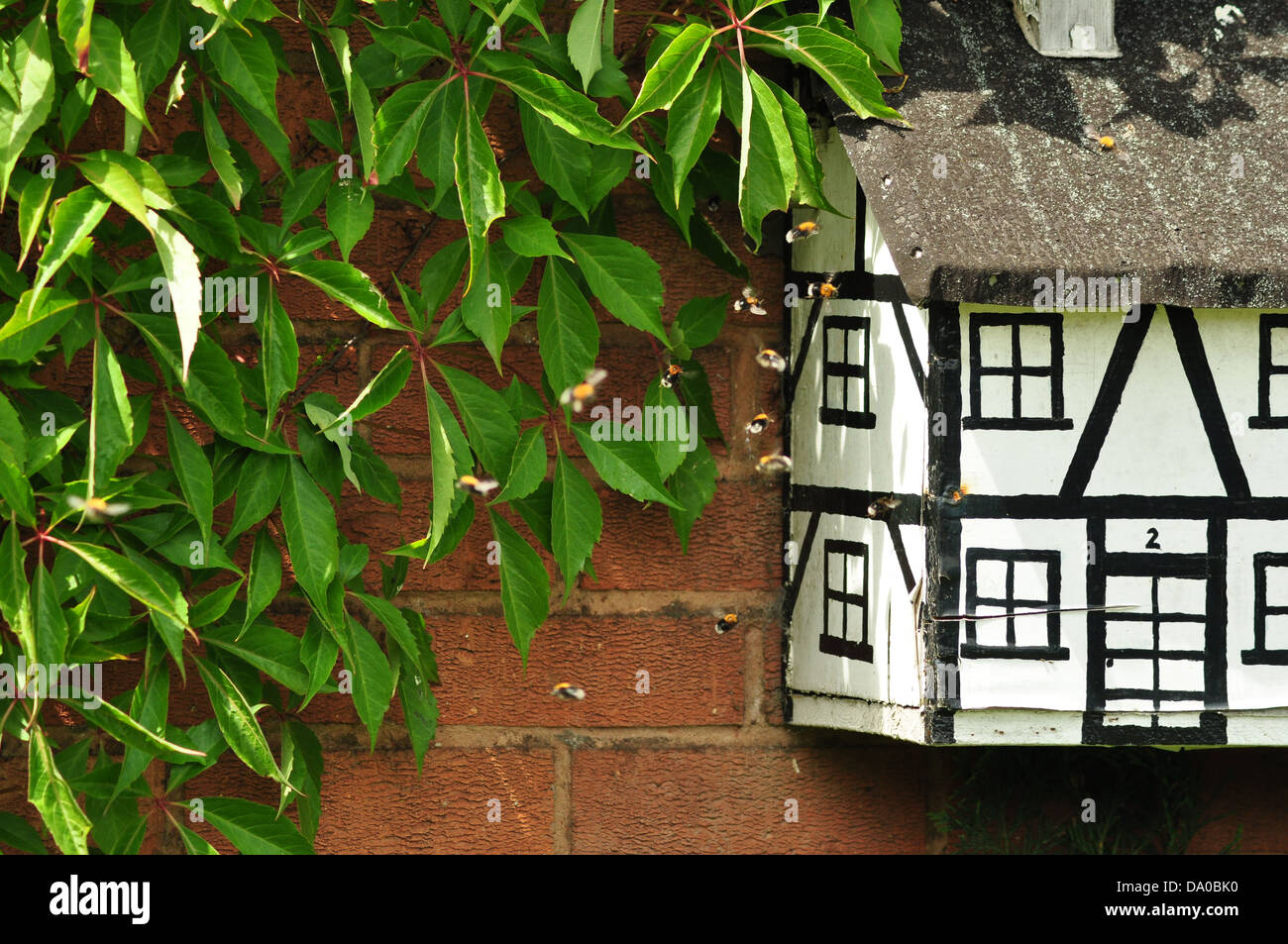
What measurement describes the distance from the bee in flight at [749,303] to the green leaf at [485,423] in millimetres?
395

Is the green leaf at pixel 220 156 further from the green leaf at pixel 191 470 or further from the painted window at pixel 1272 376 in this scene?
the painted window at pixel 1272 376

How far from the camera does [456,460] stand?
1.55 meters

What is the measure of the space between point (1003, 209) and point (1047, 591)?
426 millimetres

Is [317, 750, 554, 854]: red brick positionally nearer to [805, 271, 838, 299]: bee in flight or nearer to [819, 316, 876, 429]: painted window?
[819, 316, 876, 429]: painted window

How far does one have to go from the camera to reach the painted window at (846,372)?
169cm

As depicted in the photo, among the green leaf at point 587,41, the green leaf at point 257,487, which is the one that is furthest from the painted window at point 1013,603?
the green leaf at point 257,487

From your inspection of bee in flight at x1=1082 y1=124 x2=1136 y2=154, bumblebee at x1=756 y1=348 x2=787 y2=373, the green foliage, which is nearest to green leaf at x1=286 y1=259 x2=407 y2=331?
the green foliage

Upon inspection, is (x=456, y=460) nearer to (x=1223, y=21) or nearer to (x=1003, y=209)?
(x=1003, y=209)

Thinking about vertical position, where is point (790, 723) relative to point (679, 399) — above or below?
below

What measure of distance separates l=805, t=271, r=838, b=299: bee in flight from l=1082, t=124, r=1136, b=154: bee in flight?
13.4 inches

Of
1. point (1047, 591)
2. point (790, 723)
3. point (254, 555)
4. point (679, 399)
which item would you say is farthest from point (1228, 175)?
point (254, 555)

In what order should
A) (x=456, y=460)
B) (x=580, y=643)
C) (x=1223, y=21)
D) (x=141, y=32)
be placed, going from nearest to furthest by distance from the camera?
(x=141, y=32) → (x=456, y=460) → (x=1223, y=21) → (x=580, y=643)

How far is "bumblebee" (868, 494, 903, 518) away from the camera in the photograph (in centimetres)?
162

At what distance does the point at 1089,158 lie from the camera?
1.58 m
